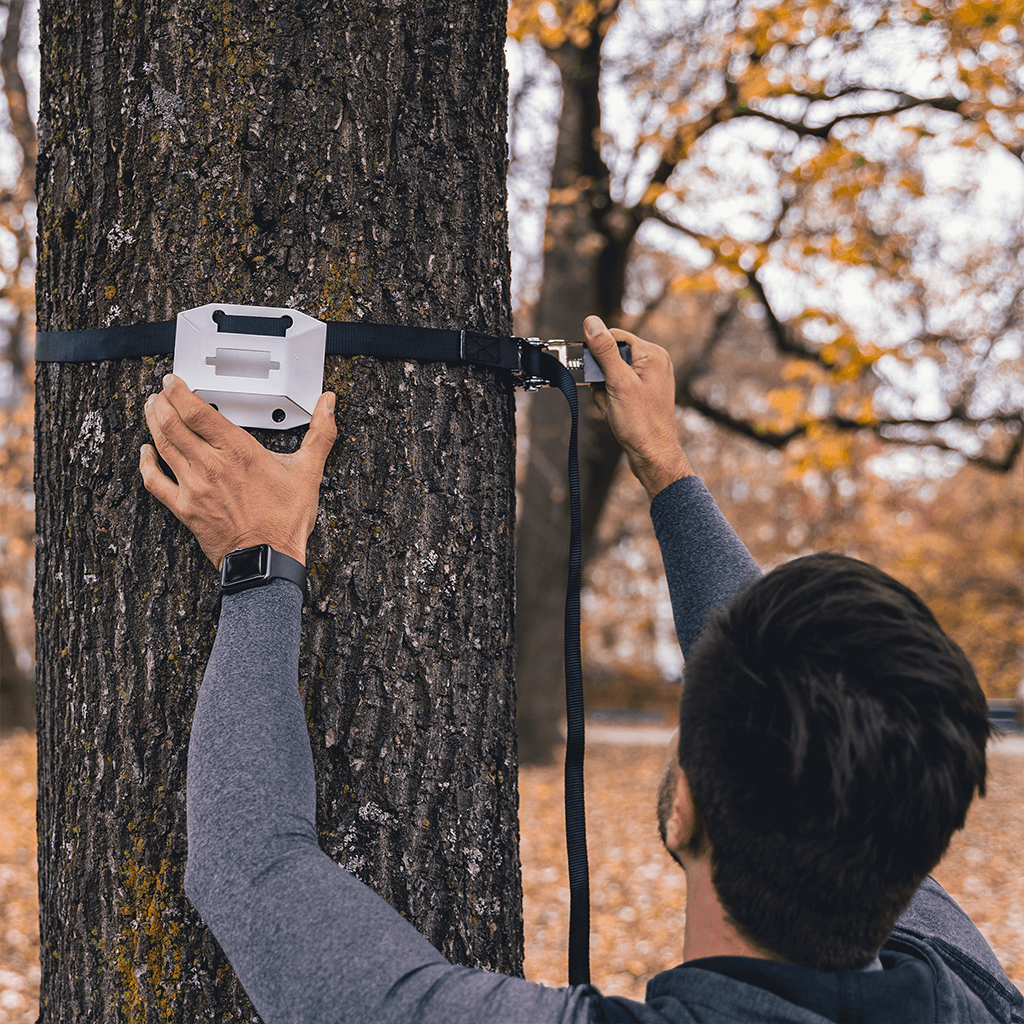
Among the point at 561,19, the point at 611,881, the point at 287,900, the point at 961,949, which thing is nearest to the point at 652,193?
the point at 561,19

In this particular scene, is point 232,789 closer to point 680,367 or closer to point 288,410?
point 288,410

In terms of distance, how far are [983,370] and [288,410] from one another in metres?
9.45

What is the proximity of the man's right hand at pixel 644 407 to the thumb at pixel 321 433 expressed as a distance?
1.79 ft

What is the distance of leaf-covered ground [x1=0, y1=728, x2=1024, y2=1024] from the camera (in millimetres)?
5152

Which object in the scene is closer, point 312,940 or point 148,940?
point 312,940

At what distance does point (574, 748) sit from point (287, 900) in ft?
1.93

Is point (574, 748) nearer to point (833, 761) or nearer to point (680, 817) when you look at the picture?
point (680, 817)

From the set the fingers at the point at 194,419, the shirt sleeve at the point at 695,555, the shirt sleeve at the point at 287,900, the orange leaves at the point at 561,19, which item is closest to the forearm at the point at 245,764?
the shirt sleeve at the point at 287,900

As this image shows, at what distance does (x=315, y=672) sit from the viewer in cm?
134

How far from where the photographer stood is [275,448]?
1.36m

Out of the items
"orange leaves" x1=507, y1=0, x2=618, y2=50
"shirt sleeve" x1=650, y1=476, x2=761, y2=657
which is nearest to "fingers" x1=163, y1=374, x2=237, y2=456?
"shirt sleeve" x1=650, y1=476, x2=761, y2=657

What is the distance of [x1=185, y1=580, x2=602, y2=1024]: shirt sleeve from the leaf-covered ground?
10.7 ft

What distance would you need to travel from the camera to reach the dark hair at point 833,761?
3.18ft

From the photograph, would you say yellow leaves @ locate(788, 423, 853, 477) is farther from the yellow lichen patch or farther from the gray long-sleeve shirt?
the yellow lichen patch
